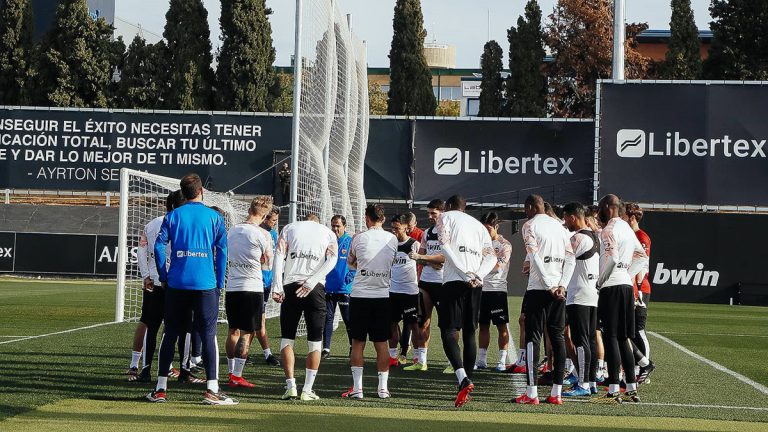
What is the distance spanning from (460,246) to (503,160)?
65.5 ft

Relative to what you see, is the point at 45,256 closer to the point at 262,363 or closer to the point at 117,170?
the point at 117,170

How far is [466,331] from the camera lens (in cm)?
1041

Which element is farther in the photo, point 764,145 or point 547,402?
point 764,145

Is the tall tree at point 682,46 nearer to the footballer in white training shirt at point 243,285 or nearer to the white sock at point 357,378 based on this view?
the footballer in white training shirt at point 243,285

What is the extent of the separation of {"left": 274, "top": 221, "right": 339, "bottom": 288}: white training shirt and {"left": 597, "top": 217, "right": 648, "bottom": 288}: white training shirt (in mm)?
2576

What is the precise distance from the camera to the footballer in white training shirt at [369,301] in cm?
1014

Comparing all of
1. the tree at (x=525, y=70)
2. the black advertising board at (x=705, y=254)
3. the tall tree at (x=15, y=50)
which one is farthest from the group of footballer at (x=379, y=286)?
the tree at (x=525, y=70)

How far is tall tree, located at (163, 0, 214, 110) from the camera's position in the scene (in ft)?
128

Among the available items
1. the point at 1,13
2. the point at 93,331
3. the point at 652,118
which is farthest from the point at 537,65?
the point at 93,331

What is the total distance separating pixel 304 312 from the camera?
10.1 metres

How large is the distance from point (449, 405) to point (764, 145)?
20.3 meters

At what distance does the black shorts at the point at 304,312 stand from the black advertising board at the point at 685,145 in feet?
61.3

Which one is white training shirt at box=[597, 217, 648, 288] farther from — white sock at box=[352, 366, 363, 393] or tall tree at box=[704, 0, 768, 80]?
tall tree at box=[704, 0, 768, 80]

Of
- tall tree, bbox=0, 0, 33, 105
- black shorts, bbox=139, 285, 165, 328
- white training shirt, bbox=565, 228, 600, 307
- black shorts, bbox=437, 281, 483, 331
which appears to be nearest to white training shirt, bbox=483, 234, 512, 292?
white training shirt, bbox=565, 228, 600, 307
